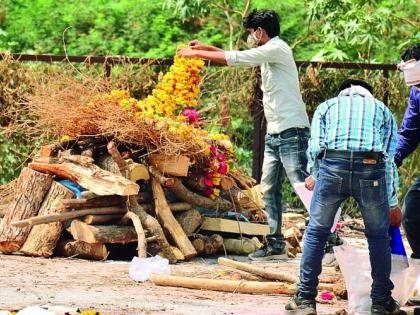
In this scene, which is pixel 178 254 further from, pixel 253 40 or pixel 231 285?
pixel 253 40

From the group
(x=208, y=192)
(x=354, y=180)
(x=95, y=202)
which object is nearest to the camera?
(x=354, y=180)

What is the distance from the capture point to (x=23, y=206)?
394 inches

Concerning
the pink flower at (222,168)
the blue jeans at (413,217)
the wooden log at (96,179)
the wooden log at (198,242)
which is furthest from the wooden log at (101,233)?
the blue jeans at (413,217)

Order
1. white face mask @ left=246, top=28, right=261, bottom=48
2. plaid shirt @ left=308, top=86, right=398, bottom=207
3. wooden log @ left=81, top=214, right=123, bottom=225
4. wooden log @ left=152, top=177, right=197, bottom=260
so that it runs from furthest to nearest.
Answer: white face mask @ left=246, top=28, right=261, bottom=48
wooden log @ left=152, top=177, right=197, bottom=260
wooden log @ left=81, top=214, right=123, bottom=225
plaid shirt @ left=308, top=86, right=398, bottom=207

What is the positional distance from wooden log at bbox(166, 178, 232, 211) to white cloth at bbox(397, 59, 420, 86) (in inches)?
109

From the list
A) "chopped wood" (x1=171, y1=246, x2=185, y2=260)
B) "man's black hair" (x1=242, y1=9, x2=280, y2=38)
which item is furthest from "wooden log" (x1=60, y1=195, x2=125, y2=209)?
"man's black hair" (x1=242, y1=9, x2=280, y2=38)

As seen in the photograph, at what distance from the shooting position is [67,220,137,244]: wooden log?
9539 millimetres

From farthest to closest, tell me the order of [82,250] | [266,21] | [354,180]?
[266,21] < [82,250] < [354,180]

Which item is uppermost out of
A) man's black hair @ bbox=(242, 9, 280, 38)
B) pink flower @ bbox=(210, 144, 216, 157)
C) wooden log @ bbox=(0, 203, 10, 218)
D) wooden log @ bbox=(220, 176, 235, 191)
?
man's black hair @ bbox=(242, 9, 280, 38)

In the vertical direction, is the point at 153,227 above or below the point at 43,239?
above

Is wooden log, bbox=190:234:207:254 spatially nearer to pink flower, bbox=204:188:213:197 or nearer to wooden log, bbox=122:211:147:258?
pink flower, bbox=204:188:213:197

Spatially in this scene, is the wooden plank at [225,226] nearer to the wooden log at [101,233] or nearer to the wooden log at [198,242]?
the wooden log at [198,242]

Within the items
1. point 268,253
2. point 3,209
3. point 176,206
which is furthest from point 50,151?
Answer: point 268,253

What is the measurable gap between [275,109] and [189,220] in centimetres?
134
